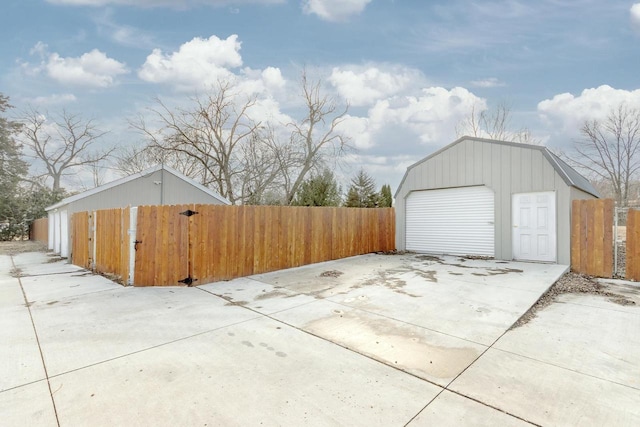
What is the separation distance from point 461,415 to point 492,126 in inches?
842

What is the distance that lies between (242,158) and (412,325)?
17335mm

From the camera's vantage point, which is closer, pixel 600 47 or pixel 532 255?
pixel 532 255

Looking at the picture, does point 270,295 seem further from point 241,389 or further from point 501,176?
point 501,176

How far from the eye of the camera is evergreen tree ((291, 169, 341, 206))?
19.2 m

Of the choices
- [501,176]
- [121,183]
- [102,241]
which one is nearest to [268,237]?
[102,241]

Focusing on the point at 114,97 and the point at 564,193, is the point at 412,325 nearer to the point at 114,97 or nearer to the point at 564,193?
the point at 564,193

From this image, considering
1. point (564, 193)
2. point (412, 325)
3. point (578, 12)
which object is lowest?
point (412, 325)

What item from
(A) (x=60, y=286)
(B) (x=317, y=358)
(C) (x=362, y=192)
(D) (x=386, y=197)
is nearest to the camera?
(B) (x=317, y=358)

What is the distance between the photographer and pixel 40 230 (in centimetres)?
1848

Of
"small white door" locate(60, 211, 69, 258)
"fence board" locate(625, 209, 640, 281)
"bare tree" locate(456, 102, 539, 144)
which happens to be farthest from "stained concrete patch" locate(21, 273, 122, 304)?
"bare tree" locate(456, 102, 539, 144)

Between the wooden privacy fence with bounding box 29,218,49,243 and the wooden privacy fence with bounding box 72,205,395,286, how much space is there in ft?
32.5

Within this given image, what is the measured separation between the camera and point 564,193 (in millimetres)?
7594

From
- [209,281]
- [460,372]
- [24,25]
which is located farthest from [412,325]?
[24,25]

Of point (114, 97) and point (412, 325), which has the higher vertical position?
point (114, 97)
